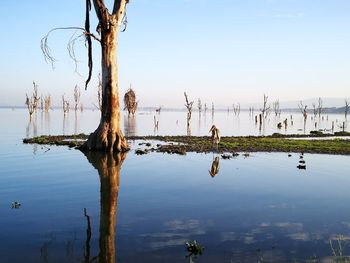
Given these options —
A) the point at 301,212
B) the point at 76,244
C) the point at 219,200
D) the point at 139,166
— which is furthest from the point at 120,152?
the point at 76,244

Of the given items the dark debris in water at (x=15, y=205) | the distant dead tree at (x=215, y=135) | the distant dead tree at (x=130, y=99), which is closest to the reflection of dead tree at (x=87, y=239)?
the dark debris in water at (x=15, y=205)

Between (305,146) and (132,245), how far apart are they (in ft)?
76.9

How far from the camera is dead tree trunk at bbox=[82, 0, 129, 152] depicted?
22.0 metres

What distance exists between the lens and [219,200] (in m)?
11.1

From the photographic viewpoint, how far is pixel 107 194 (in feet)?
37.1

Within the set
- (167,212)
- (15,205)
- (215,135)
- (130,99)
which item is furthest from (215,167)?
(130,99)

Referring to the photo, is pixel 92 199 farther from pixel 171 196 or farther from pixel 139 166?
pixel 139 166

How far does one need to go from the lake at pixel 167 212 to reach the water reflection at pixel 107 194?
1.2 inches

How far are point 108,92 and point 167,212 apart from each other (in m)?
13.9

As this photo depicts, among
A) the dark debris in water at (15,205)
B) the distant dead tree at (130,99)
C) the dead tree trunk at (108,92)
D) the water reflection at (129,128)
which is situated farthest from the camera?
the distant dead tree at (130,99)

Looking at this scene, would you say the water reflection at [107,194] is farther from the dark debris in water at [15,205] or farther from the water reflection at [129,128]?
the water reflection at [129,128]

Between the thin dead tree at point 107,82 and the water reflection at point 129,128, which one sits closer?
the thin dead tree at point 107,82

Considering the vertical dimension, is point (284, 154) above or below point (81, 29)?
below

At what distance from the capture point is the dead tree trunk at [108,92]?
22.0 metres
